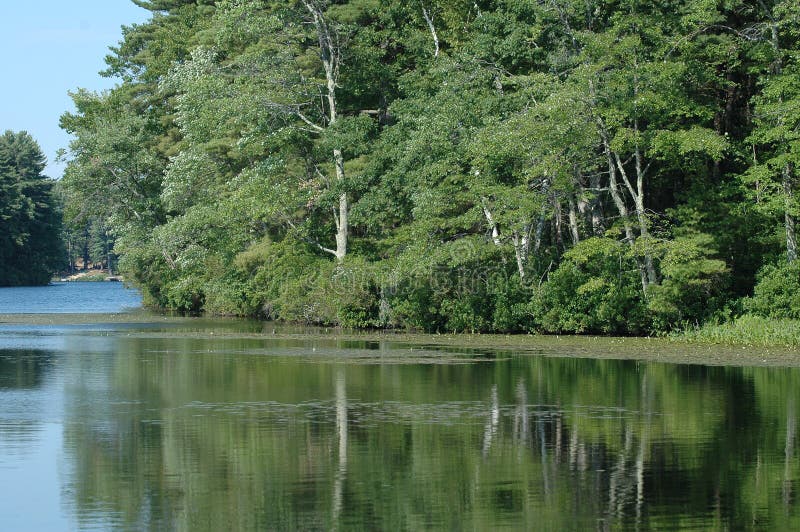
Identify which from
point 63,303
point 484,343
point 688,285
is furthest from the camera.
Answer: point 63,303

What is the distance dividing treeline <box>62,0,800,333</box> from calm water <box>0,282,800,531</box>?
8590mm

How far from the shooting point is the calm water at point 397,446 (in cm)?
1127

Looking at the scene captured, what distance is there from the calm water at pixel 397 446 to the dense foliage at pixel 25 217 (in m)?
95.0

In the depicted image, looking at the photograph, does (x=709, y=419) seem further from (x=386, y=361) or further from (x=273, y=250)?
(x=273, y=250)

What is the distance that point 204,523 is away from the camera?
35.3ft

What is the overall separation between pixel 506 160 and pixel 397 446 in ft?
73.4

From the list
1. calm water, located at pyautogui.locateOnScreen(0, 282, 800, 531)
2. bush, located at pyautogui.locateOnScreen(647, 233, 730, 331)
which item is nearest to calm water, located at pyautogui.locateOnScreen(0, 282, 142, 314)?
bush, located at pyautogui.locateOnScreen(647, 233, 730, 331)

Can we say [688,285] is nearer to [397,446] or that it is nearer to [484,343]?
[484,343]

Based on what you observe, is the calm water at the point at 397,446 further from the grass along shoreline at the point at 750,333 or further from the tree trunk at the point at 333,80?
the tree trunk at the point at 333,80

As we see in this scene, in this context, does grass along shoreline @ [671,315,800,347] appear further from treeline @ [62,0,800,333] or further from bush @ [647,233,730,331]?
treeline @ [62,0,800,333]

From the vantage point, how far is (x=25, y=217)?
11888 centimetres

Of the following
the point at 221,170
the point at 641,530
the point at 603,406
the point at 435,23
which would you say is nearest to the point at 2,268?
the point at 221,170

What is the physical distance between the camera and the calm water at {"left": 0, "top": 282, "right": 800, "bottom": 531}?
37.0ft

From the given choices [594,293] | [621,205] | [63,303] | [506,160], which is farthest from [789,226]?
[63,303]
